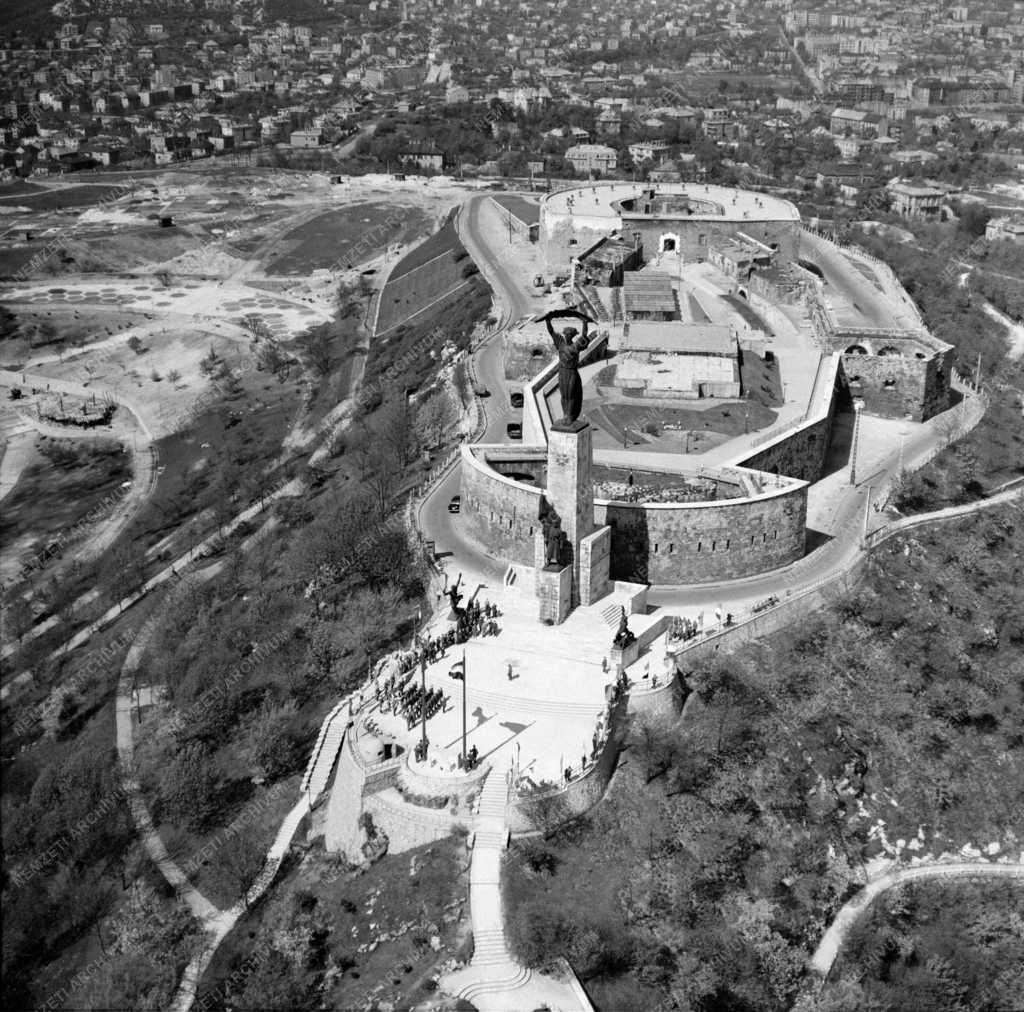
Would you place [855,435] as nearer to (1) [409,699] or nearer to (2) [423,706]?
(1) [409,699]

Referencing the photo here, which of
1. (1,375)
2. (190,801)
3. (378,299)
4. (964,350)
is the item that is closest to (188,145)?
(378,299)

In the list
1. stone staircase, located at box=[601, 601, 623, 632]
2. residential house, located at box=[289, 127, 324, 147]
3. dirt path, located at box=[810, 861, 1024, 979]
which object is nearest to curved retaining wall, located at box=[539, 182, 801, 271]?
stone staircase, located at box=[601, 601, 623, 632]

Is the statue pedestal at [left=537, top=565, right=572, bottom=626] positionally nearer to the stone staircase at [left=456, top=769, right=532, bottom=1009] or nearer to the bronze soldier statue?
the bronze soldier statue

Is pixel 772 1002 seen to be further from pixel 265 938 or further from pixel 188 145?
pixel 188 145

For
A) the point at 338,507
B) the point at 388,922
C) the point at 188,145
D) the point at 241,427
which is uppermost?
the point at 388,922

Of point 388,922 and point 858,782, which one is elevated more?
point 388,922

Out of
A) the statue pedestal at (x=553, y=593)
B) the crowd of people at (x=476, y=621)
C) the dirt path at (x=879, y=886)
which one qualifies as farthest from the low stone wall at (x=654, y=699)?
the dirt path at (x=879, y=886)

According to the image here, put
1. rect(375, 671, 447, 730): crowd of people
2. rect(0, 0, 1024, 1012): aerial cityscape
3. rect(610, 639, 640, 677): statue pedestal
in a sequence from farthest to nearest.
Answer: rect(610, 639, 640, 677): statue pedestal
rect(375, 671, 447, 730): crowd of people
rect(0, 0, 1024, 1012): aerial cityscape
